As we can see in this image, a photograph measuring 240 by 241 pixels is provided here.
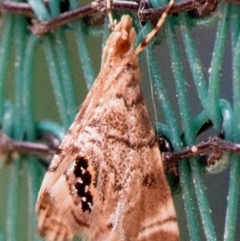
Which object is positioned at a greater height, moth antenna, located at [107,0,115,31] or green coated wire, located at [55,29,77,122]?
moth antenna, located at [107,0,115,31]

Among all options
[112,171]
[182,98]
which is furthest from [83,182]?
[182,98]

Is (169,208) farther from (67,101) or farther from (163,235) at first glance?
(67,101)

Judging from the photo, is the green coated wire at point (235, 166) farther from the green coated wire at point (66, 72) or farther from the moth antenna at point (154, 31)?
the green coated wire at point (66, 72)

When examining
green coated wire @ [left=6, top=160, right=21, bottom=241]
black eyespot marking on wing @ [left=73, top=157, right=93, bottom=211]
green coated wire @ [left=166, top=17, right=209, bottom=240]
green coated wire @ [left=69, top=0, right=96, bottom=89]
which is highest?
green coated wire @ [left=69, top=0, right=96, bottom=89]

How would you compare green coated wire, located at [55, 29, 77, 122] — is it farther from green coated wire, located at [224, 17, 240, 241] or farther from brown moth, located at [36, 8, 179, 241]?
green coated wire, located at [224, 17, 240, 241]

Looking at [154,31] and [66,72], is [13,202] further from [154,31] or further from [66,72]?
[154,31]

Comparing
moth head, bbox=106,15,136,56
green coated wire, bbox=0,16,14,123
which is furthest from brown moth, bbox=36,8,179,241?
green coated wire, bbox=0,16,14,123

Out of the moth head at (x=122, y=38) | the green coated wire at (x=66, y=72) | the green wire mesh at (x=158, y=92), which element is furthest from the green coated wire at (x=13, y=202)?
the moth head at (x=122, y=38)
